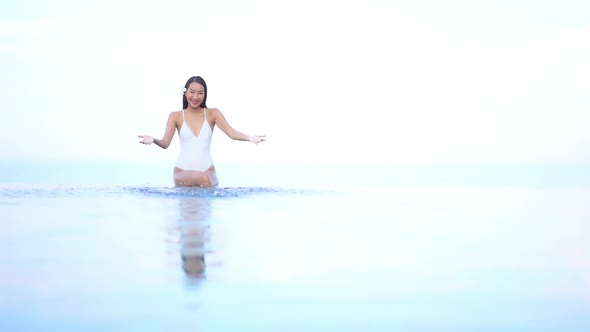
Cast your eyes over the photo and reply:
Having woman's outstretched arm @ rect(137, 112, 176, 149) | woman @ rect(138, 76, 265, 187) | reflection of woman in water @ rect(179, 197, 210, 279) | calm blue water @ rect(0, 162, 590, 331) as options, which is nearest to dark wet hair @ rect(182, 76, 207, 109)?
woman @ rect(138, 76, 265, 187)

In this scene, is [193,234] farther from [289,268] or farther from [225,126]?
[225,126]

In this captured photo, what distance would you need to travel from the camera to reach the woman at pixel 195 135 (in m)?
9.25

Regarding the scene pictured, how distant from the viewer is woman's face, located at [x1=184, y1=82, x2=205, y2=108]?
931 centimetres

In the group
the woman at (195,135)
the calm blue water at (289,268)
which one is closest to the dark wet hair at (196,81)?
the woman at (195,135)

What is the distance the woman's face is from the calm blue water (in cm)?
231

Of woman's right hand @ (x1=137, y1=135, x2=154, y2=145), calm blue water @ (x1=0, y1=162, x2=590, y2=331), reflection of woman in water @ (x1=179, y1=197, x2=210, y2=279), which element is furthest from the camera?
woman's right hand @ (x1=137, y1=135, x2=154, y2=145)

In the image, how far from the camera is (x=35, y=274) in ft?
11.9

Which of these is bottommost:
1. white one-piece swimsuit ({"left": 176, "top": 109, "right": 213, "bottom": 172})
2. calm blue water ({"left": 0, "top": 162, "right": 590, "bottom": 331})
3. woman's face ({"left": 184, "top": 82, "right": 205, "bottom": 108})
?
calm blue water ({"left": 0, "top": 162, "right": 590, "bottom": 331})

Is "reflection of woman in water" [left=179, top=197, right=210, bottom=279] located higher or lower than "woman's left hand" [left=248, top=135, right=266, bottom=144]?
lower

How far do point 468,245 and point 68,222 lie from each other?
2969 millimetres

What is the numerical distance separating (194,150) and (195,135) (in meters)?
0.18

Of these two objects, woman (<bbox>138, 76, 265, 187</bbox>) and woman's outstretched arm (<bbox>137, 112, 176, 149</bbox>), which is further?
woman's outstretched arm (<bbox>137, 112, 176, 149</bbox>)

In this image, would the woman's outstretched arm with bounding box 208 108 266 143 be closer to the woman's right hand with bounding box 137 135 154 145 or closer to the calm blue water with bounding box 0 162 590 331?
the woman's right hand with bounding box 137 135 154 145

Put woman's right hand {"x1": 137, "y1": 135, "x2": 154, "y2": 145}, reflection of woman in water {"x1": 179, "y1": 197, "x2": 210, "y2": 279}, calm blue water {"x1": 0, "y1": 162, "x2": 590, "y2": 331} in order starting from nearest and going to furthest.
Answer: calm blue water {"x1": 0, "y1": 162, "x2": 590, "y2": 331}, reflection of woman in water {"x1": 179, "y1": 197, "x2": 210, "y2": 279}, woman's right hand {"x1": 137, "y1": 135, "x2": 154, "y2": 145}
